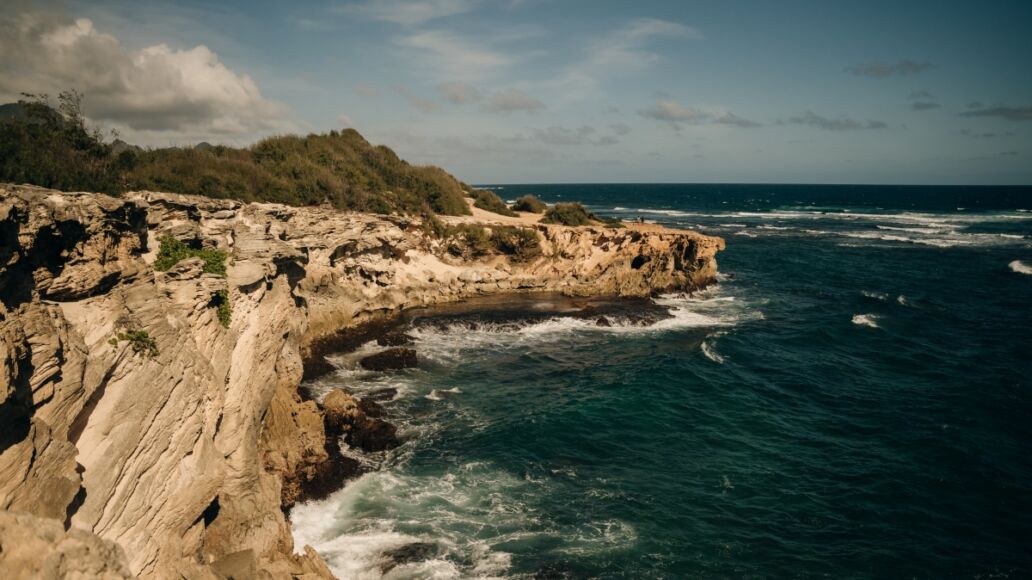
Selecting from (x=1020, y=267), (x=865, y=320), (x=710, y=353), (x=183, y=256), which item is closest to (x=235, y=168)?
(x=183, y=256)

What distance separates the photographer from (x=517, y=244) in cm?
4644

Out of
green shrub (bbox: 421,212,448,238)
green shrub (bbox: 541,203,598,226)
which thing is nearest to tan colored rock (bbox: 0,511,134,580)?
green shrub (bbox: 421,212,448,238)

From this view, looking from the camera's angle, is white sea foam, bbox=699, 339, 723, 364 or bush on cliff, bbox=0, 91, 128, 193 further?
white sea foam, bbox=699, 339, 723, 364

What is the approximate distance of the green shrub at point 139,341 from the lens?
1059 centimetres

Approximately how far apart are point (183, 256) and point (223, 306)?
5.72ft

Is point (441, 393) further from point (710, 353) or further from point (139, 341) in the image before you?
point (710, 353)

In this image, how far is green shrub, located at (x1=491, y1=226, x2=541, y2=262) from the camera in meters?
46.4

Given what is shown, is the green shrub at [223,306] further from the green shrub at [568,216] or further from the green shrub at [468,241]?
the green shrub at [568,216]

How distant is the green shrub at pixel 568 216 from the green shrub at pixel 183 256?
43.5 metres

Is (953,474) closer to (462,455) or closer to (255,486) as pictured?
(462,455)

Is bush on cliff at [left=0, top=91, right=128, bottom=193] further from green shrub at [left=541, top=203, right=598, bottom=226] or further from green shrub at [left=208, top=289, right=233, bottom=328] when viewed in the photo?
green shrub at [left=541, top=203, right=598, bottom=226]

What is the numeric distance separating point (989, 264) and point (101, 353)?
253 feet

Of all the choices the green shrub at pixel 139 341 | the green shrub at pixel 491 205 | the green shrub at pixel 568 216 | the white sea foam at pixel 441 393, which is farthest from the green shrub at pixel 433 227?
the green shrub at pixel 139 341

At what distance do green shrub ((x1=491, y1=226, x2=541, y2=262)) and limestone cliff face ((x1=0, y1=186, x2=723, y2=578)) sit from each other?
25.4m
